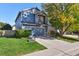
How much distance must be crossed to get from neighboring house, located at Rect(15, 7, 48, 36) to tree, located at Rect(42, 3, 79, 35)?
14 centimetres

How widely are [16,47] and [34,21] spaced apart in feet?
2.14

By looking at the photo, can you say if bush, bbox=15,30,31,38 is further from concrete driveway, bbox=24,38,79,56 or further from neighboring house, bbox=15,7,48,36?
concrete driveway, bbox=24,38,79,56

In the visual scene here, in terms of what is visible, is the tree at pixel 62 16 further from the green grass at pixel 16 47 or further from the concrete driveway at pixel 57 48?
the green grass at pixel 16 47

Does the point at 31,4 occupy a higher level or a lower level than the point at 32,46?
higher

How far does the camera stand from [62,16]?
4449 mm

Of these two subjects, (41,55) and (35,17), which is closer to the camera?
(41,55)

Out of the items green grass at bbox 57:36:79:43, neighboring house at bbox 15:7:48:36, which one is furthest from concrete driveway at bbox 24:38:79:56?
neighboring house at bbox 15:7:48:36

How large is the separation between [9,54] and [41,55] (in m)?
0.61

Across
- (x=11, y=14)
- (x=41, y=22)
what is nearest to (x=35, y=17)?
(x=41, y=22)

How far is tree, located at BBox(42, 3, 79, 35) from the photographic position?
4.41m

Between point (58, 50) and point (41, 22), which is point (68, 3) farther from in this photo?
point (58, 50)

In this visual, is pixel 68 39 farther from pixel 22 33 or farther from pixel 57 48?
pixel 22 33

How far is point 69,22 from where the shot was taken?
4.46 m

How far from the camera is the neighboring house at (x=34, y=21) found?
4344 mm
